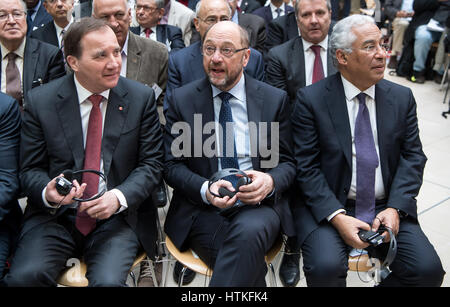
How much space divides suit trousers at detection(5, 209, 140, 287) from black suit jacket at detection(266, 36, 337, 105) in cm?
156

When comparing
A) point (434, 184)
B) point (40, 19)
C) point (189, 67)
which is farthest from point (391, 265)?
point (40, 19)

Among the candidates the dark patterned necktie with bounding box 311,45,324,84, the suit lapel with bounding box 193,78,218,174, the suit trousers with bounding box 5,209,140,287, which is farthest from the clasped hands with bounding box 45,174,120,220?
the dark patterned necktie with bounding box 311,45,324,84

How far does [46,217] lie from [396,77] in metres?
6.50

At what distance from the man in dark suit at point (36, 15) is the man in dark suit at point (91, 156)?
8.18 feet

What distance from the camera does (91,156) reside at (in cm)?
211

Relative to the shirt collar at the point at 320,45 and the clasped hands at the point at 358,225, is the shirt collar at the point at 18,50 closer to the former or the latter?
the shirt collar at the point at 320,45

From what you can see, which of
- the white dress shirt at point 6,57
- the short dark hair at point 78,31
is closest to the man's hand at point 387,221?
the short dark hair at point 78,31

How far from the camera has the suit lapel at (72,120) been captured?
2.08 meters

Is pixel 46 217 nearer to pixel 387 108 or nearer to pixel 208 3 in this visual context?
pixel 387 108

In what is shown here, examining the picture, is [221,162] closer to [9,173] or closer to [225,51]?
[225,51]

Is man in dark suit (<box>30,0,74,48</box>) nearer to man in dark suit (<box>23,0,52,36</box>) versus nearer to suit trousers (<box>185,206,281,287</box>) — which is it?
man in dark suit (<box>23,0,52,36</box>)

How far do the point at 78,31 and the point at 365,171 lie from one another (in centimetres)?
157

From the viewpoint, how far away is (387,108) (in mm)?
2229
